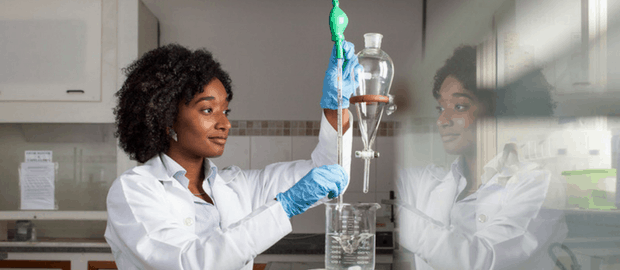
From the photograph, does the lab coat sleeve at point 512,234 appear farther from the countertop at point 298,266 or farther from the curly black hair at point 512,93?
the countertop at point 298,266

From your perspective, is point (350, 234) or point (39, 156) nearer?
point (350, 234)

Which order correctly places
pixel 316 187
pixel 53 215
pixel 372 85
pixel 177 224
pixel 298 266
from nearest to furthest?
pixel 372 85
pixel 316 187
pixel 177 224
pixel 298 266
pixel 53 215

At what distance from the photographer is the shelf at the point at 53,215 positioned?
86.4 inches

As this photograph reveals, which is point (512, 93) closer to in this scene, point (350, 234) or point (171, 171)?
point (350, 234)

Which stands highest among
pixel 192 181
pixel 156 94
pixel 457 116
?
pixel 156 94

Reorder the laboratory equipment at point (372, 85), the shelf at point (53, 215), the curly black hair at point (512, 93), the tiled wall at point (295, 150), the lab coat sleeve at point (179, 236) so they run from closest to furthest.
→ the curly black hair at point (512, 93) < the laboratory equipment at point (372, 85) < the lab coat sleeve at point (179, 236) < the shelf at point (53, 215) < the tiled wall at point (295, 150)

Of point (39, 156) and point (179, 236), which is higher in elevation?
point (39, 156)

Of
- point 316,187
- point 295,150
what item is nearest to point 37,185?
point 295,150

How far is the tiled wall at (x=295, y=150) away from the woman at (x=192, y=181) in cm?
104

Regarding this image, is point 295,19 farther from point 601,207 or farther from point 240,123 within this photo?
point 601,207

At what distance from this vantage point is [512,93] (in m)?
0.48

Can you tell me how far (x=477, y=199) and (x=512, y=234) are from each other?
10 cm

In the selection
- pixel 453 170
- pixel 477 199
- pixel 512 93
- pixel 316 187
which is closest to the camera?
pixel 512 93

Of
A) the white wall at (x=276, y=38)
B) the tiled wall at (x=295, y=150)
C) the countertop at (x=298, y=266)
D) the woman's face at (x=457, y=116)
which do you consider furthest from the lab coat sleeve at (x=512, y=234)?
the white wall at (x=276, y=38)
